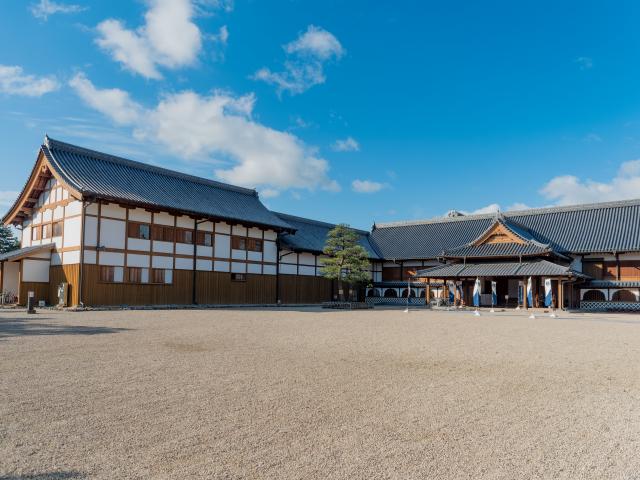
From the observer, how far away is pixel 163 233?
86.2ft

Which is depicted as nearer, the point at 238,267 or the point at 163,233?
the point at 163,233

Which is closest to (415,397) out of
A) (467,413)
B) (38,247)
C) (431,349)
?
(467,413)

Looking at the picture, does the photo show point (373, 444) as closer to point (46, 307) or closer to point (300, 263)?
point (46, 307)

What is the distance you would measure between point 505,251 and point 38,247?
26848 mm

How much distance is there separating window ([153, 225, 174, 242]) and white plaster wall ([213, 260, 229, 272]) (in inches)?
130

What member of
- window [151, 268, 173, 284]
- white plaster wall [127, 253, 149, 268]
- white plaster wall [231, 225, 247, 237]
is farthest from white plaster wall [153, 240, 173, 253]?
white plaster wall [231, 225, 247, 237]

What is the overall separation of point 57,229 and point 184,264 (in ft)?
21.9

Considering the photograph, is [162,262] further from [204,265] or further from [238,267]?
[238,267]

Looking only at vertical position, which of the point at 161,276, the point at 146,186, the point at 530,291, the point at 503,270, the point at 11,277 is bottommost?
the point at 530,291

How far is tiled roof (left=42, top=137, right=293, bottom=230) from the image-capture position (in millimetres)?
24141

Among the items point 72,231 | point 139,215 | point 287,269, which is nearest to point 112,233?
point 139,215

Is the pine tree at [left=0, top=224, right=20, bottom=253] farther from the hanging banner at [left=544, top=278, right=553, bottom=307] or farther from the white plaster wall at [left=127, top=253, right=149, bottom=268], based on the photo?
the hanging banner at [left=544, top=278, right=553, bottom=307]

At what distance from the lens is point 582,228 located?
33594mm

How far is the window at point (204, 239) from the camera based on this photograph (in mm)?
28050
